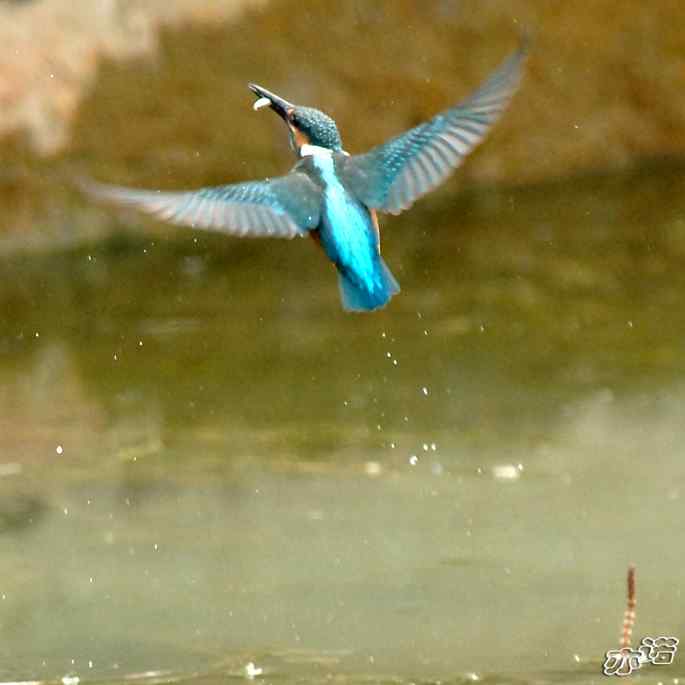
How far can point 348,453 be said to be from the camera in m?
4.84

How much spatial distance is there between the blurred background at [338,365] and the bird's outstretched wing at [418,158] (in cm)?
89

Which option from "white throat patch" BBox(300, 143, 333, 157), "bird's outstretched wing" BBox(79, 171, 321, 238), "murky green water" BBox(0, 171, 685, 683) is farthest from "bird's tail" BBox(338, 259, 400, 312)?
"murky green water" BBox(0, 171, 685, 683)

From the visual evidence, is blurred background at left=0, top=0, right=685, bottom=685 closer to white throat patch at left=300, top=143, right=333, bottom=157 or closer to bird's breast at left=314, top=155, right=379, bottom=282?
bird's breast at left=314, top=155, right=379, bottom=282

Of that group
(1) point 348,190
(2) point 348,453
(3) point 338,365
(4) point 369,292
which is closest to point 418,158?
(1) point 348,190

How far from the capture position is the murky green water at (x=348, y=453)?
12.1 ft

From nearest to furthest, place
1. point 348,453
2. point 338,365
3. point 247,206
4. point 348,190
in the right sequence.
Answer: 1. point 247,206
2. point 348,190
3. point 348,453
4. point 338,365

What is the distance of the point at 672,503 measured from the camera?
4328 millimetres

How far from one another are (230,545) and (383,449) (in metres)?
0.73

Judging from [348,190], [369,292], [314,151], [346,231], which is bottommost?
[369,292]

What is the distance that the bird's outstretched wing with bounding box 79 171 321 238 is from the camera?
3402 millimetres

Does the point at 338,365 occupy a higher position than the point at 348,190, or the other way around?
the point at 338,365

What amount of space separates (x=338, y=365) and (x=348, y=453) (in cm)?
73

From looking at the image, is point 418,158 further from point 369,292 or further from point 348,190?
point 369,292

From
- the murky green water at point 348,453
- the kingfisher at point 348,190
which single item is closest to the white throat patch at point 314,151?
the kingfisher at point 348,190
